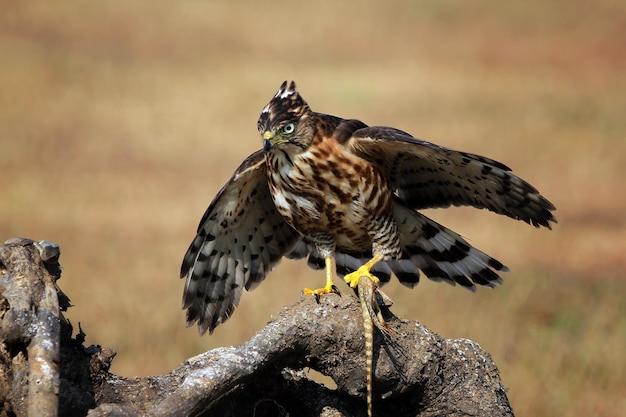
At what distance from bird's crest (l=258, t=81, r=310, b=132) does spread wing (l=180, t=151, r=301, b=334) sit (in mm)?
289

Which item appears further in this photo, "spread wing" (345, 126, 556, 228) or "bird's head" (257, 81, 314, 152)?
"bird's head" (257, 81, 314, 152)

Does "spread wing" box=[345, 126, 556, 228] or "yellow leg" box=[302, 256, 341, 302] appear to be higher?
"spread wing" box=[345, 126, 556, 228]

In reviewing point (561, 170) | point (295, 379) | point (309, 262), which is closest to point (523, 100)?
point (561, 170)

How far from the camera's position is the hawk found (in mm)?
4914

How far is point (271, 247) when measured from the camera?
18.1 feet

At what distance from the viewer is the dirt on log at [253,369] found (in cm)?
365

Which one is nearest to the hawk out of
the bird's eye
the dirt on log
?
the bird's eye

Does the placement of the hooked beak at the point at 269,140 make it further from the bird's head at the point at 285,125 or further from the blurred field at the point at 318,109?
the blurred field at the point at 318,109

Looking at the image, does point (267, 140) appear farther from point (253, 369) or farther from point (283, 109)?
point (253, 369)

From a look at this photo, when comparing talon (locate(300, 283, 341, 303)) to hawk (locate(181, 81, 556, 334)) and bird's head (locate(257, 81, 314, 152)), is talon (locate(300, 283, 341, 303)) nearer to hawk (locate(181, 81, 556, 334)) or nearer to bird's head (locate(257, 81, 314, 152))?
hawk (locate(181, 81, 556, 334))

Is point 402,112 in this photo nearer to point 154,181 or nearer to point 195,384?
point 154,181

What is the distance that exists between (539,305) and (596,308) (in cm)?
52

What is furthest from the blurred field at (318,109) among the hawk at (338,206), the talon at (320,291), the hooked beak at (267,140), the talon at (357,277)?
the hooked beak at (267,140)

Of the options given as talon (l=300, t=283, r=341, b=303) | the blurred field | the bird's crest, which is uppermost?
the blurred field
